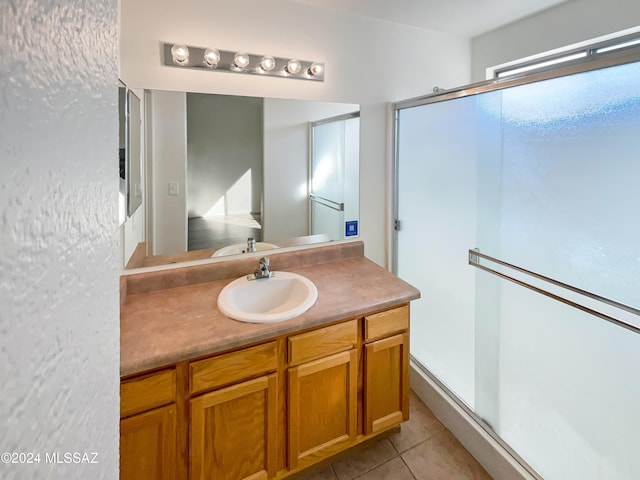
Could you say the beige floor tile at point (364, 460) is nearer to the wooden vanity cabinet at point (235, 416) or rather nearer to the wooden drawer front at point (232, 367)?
the wooden vanity cabinet at point (235, 416)

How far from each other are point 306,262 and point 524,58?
1.83 m

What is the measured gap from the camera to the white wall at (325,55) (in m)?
1.51

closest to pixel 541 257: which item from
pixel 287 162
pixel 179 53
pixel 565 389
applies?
pixel 565 389

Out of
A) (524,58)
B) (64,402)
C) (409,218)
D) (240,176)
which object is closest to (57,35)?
(64,402)

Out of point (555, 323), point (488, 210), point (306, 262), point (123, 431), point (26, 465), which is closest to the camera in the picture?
point (26, 465)

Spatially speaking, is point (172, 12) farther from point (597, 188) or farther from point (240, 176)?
point (597, 188)

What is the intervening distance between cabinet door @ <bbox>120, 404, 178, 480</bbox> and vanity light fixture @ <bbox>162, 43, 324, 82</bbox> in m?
1.46

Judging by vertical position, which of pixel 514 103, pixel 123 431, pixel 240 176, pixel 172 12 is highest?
pixel 172 12

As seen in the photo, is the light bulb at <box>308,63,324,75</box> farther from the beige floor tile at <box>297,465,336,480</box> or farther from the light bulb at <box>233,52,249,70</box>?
the beige floor tile at <box>297,465,336,480</box>

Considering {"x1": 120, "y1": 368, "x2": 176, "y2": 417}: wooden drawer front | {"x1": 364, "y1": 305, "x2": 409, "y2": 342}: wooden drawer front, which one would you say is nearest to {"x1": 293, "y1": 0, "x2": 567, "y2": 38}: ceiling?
{"x1": 364, "y1": 305, "x2": 409, "y2": 342}: wooden drawer front

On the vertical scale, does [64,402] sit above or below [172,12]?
below

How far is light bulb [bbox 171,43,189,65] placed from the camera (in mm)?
1528

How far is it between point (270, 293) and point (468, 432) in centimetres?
122

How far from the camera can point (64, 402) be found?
29 cm
